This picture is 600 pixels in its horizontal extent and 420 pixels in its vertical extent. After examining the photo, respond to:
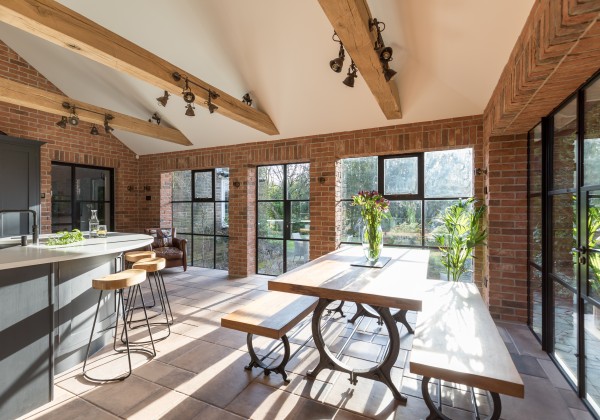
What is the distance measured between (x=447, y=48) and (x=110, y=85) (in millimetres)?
4757

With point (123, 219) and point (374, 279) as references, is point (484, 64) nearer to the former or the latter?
point (374, 279)

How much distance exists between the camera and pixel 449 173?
383 centimetres

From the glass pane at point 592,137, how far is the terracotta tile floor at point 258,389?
1.46 metres

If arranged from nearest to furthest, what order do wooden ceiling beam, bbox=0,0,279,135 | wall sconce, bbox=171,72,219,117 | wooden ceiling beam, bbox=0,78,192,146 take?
wooden ceiling beam, bbox=0,0,279,135, wall sconce, bbox=171,72,219,117, wooden ceiling beam, bbox=0,78,192,146

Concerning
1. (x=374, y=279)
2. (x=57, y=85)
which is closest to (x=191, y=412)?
(x=374, y=279)

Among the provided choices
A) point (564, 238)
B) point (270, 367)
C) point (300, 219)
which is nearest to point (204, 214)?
point (300, 219)

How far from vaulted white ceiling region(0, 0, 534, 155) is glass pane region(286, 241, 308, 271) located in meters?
1.79

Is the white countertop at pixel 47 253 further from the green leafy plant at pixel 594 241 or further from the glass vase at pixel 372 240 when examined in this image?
the green leafy plant at pixel 594 241

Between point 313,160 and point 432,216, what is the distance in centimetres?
188

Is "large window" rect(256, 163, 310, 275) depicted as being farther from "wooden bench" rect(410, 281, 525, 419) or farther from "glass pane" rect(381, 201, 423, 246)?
"wooden bench" rect(410, 281, 525, 419)

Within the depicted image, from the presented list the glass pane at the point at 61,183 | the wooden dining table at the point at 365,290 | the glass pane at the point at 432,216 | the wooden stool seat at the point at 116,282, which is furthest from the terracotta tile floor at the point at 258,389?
the glass pane at the point at 61,183

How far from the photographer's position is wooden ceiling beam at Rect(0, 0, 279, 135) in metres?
1.87

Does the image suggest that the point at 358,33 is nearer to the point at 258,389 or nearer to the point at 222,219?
the point at 258,389

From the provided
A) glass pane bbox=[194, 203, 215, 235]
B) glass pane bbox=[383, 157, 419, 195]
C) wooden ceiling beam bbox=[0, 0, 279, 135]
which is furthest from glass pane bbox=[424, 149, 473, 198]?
glass pane bbox=[194, 203, 215, 235]
